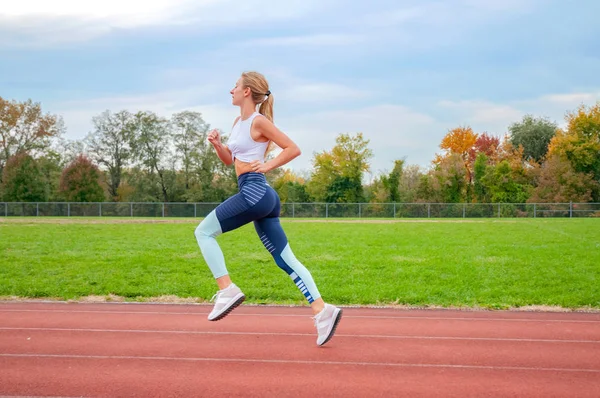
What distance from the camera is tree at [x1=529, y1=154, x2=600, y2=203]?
181ft

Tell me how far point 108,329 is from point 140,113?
64724 mm

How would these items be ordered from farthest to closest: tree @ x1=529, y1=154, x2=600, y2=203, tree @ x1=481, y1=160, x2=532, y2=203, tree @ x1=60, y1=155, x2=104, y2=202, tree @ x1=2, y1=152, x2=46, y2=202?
tree @ x1=60, y1=155, x2=104, y2=202 < tree @ x1=2, y1=152, x2=46, y2=202 < tree @ x1=481, y1=160, x2=532, y2=203 < tree @ x1=529, y1=154, x2=600, y2=203

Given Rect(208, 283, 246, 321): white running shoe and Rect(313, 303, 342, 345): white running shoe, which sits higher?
Rect(208, 283, 246, 321): white running shoe

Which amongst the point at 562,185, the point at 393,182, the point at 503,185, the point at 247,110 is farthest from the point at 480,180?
the point at 247,110

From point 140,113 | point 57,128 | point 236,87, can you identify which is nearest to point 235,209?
point 236,87

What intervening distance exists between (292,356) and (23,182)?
57.8m

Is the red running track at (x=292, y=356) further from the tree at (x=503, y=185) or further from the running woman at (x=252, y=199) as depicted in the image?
the tree at (x=503, y=185)

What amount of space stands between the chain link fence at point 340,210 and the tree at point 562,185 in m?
5.87

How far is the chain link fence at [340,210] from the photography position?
48.5 metres

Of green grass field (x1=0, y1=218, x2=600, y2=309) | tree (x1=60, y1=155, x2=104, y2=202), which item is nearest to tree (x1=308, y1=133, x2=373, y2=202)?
tree (x1=60, y1=155, x2=104, y2=202)

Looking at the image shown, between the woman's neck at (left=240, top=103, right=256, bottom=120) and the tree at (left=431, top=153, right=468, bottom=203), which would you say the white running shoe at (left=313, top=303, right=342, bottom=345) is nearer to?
the woman's neck at (left=240, top=103, right=256, bottom=120)

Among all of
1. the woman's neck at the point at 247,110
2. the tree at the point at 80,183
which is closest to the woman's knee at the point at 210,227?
the woman's neck at the point at 247,110

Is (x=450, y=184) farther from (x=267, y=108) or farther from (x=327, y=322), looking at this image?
(x=267, y=108)

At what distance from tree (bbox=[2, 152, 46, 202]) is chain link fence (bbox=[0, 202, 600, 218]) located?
7.64 m
